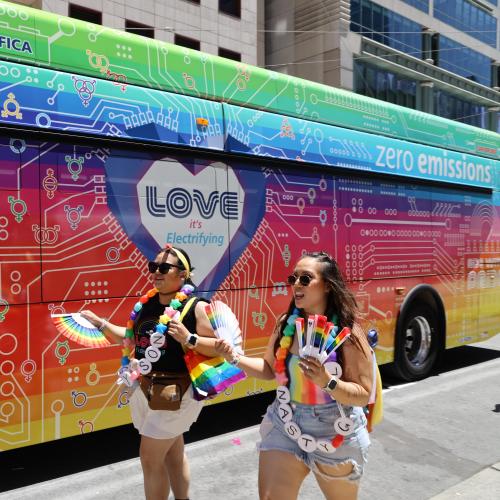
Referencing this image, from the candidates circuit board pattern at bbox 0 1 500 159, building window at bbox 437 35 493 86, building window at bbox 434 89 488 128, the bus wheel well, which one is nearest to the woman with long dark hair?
circuit board pattern at bbox 0 1 500 159

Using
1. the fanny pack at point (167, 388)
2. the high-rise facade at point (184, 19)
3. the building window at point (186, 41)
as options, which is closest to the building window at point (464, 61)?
the high-rise facade at point (184, 19)

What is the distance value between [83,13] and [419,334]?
59.6 ft

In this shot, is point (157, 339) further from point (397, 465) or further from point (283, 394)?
point (397, 465)

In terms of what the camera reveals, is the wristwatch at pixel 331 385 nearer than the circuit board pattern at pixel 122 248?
Yes

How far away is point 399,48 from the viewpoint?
33.7m

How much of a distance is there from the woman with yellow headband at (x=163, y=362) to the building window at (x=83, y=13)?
1915cm

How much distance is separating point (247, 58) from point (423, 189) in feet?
66.9

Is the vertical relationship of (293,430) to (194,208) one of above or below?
below

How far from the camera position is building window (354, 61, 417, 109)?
3084cm

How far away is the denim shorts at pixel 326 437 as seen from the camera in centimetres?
251

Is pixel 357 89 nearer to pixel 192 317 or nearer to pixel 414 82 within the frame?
pixel 414 82

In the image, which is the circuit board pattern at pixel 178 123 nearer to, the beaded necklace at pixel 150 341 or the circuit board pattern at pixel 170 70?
the circuit board pattern at pixel 170 70

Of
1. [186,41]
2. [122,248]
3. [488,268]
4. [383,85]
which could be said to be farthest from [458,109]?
[122,248]

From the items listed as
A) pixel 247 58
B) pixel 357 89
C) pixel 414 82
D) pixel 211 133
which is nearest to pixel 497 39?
pixel 414 82
